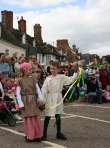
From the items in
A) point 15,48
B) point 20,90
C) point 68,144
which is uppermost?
point 15,48

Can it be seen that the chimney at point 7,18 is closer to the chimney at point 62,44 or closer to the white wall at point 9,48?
the white wall at point 9,48

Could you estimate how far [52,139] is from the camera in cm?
1331

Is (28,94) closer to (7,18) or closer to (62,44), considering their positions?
(7,18)

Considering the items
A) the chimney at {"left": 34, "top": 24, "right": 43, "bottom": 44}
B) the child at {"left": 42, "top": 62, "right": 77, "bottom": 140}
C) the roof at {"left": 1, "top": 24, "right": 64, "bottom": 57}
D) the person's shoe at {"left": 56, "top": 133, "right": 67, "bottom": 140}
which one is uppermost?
the chimney at {"left": 34, "top": 24, "right": 43, "bottom": 44}

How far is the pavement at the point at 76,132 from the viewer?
1253 centimetres

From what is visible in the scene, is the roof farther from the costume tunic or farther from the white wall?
the costume tunic

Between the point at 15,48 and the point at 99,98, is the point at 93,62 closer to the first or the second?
the point at 99,98

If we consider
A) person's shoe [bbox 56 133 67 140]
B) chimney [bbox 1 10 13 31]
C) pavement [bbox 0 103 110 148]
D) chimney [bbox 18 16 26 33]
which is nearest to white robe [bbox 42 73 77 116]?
person's shoe [bbox 56 133 67 140]

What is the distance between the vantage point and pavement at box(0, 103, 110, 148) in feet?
41.1

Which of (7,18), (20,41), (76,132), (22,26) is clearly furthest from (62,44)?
(76,132)

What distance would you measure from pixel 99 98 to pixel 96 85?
0.88 m

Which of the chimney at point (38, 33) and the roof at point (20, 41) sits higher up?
the chimney at point (38, 33)

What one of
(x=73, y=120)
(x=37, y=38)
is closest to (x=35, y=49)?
(x=37, y=38)

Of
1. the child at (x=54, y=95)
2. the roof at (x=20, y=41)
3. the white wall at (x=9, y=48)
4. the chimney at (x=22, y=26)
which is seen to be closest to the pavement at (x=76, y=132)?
the child at (x=54, y=95)
